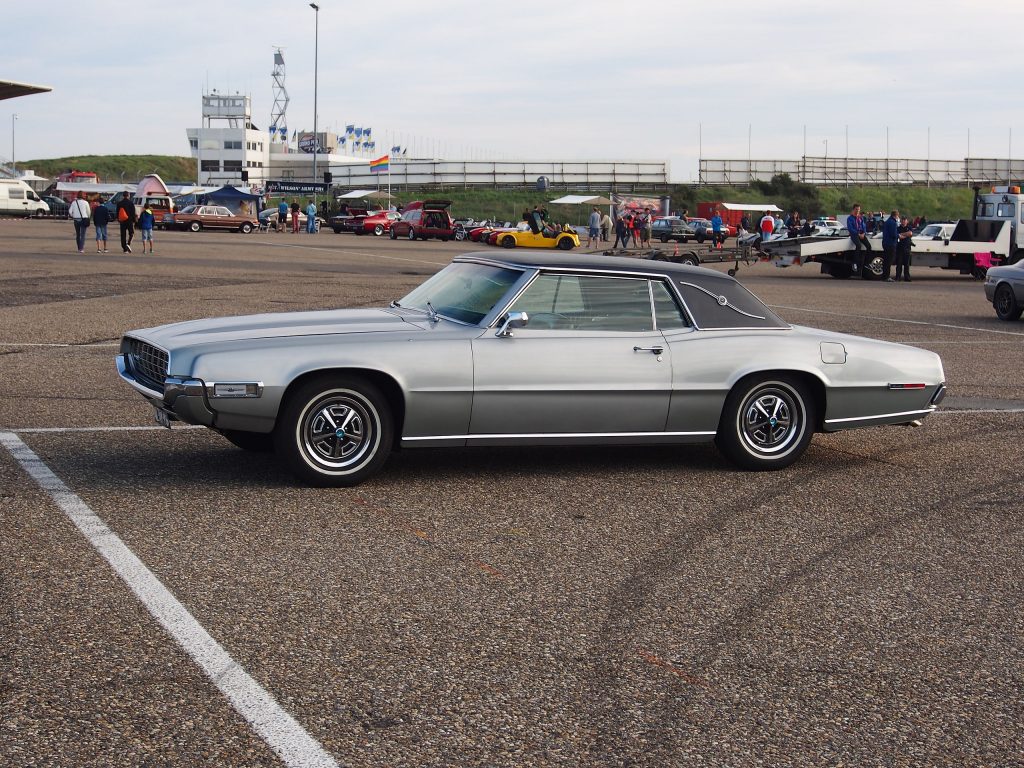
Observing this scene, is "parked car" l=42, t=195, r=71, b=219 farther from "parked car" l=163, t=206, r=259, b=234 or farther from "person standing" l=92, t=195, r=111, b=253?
"person standing" l=92, t=195, r=111, b=253

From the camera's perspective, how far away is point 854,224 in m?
29.7

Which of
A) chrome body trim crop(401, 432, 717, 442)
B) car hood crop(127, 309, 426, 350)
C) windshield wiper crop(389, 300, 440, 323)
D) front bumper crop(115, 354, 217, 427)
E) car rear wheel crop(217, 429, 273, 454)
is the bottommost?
car rear wheel crop(217, 429, 273, 454)

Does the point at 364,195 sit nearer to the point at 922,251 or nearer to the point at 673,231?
the point at 673,231

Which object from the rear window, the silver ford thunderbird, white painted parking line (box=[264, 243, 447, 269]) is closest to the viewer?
the silver ford thunderbird

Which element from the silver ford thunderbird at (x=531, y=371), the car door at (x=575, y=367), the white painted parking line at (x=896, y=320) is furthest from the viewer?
the white painted parking line at (x=896, y=320)

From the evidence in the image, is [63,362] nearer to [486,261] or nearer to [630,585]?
[486,261]

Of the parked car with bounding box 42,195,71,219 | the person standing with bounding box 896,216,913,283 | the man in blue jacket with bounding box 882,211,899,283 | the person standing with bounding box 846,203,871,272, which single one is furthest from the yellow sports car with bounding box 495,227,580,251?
the parked car with bounding box 42,195,71,219

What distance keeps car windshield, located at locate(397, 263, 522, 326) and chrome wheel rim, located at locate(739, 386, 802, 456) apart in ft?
5.31

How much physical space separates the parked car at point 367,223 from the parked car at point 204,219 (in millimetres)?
6914

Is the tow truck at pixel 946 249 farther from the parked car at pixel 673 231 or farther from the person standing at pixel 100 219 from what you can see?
the parked car at pixel 673 231

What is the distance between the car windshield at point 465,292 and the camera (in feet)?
23.4

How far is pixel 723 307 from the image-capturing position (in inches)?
299

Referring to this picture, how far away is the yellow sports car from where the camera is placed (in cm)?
4584

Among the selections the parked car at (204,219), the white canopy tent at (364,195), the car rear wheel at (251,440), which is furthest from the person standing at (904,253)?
the white canopy tent at (364,195)
